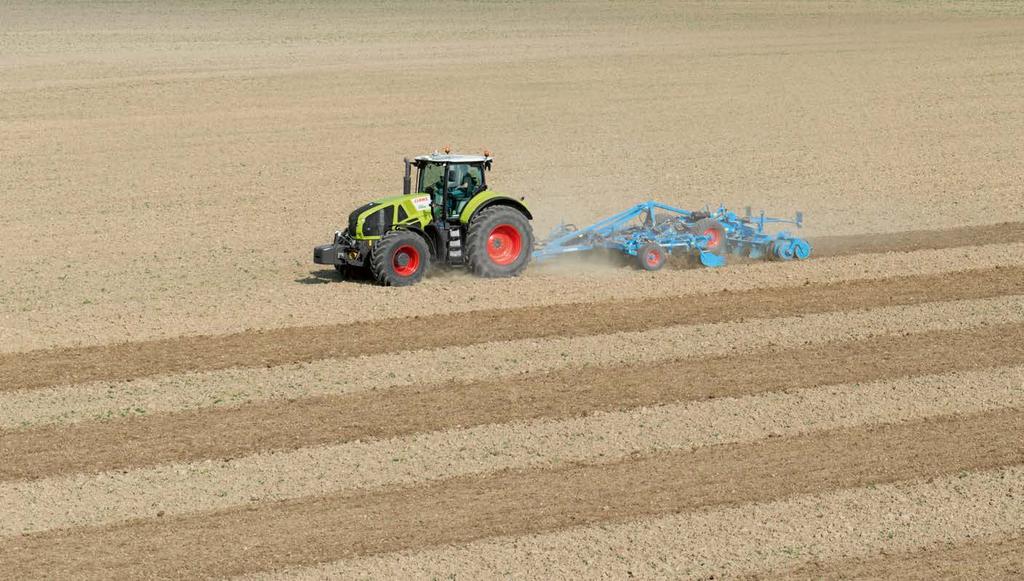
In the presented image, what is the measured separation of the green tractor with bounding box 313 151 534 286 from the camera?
18531 mm

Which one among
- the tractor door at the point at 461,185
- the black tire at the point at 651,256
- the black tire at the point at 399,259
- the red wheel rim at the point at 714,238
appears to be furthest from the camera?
the red wheel rim at the point at 714,238

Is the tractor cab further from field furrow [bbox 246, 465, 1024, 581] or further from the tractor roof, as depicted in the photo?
field furrow [bbox 246, 465, 1024, 581]

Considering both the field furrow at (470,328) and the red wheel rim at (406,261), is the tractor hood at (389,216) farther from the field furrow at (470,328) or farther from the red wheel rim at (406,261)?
the field furrow at (470,328)

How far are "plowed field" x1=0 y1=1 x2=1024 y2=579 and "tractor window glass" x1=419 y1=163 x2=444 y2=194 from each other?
1345 millimetres

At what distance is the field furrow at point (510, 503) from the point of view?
35.5 feet

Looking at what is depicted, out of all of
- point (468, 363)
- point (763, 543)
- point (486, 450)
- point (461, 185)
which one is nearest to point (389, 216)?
point (461, 185)

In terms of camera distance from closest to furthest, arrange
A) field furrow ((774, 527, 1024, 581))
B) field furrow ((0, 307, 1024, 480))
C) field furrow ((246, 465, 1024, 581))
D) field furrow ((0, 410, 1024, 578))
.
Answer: field furrow ((774, 527, 1024, 581)), field furrow ((246, 465, 1024, 581)), field furrow ((0, 410, 1024, 578)), field furrow ((0, 307, 1024, 480))

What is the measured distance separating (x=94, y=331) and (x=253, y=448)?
191 inches

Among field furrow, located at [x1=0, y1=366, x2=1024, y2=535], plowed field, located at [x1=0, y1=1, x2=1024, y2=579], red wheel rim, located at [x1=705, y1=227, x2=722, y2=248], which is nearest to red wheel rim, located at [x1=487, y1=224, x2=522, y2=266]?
plowed field, located at [x1=0, y1=1, x2=1024, y2=579]

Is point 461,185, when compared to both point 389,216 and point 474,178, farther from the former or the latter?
point 389,216

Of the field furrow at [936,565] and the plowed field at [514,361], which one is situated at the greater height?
the plowed field at [514,361]

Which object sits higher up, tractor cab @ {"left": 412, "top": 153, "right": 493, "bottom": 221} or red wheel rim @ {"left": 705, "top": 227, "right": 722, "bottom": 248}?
tractor cab @ {"left": 412, "top": 153, "right": 493, "bottom": 221}

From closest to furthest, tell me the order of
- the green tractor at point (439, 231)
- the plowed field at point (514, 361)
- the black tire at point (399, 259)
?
the plowed field at point (514, 361) < the black tire at point (399, 259) < the green tractor at point (439, 231)

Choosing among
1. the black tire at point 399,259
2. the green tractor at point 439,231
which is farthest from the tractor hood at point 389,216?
the black tire at point 399,259
